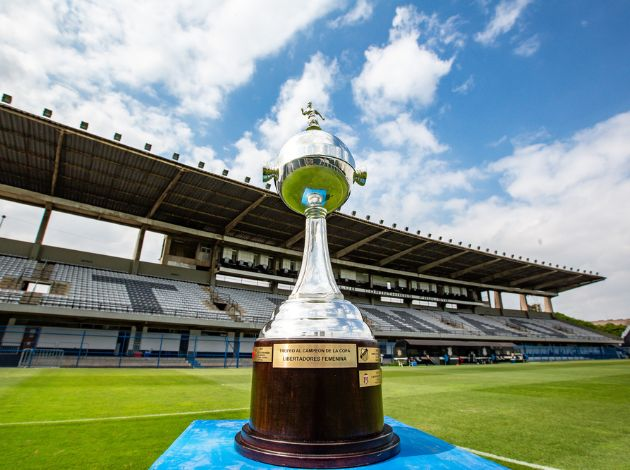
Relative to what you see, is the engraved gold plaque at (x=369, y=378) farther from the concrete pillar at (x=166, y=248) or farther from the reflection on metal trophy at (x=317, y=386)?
the concrete pillar at (x=166, y=248)

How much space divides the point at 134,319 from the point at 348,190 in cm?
1656

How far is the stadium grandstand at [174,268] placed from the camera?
15180 mm

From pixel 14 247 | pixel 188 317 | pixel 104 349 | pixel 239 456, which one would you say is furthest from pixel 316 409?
pixel 14 247

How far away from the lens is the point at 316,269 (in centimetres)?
255

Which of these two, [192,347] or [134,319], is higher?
[134,319]

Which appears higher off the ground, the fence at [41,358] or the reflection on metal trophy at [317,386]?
the reflection on metal trophy at [317,386]

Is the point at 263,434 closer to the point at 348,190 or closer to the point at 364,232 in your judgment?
the point at 348,190

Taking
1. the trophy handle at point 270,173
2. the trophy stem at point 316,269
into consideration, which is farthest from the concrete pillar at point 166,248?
the trophy stem at point 316,269

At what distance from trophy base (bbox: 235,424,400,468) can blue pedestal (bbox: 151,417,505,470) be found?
40 mm

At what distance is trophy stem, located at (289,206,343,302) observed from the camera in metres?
2.41

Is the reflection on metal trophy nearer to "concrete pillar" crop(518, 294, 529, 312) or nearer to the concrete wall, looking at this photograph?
the concrete wall

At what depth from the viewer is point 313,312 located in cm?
A: 224

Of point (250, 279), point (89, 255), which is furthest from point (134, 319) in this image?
point (250, 279)

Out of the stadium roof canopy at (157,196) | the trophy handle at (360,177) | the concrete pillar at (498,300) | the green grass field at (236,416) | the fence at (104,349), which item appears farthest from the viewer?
the concrete pillar at (498,300)
